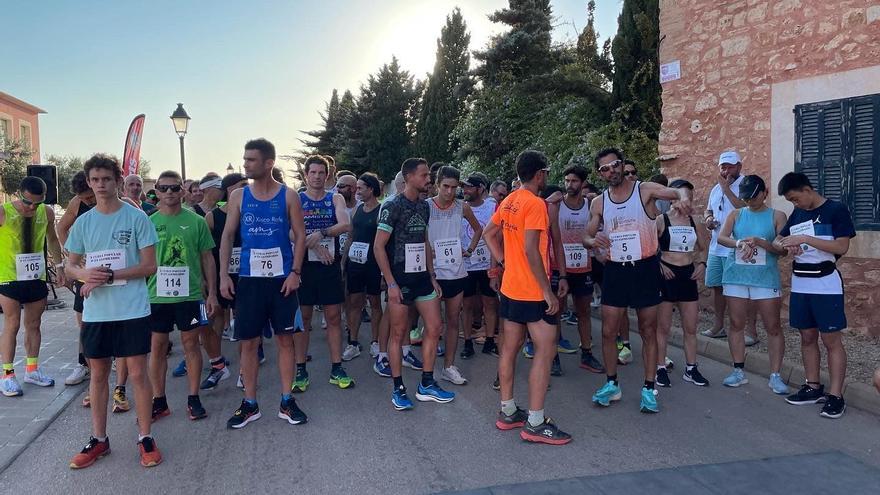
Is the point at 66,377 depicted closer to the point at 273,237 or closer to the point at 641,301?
the point at 273,237

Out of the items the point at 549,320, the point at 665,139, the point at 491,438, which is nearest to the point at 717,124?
the point at 665,139

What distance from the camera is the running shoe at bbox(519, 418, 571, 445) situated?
14.1 ft

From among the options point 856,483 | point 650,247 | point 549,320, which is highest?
point 650,247

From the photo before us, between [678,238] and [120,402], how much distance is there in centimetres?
513

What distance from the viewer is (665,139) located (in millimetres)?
9320

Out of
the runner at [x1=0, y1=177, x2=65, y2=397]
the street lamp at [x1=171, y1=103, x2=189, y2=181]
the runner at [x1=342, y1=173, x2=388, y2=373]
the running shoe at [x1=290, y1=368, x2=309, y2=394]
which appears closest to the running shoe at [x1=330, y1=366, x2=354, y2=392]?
the running shoe at [x1=290, y1=368, x2=309, y2=394]

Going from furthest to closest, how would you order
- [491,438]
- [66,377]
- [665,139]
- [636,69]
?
[636,69]
[665,139]
[66,377]
[491,438]

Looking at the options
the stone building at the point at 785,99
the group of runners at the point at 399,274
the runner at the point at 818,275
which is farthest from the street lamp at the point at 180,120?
the runner at the point at 818,275

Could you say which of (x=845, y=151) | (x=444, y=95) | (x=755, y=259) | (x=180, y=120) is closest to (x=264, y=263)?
(x=755, y=259)

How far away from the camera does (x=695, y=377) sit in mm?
5754

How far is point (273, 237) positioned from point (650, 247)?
Answer: 2.98 meters

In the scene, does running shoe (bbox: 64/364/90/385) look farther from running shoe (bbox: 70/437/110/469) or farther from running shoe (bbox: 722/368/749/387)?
running shoe (bbox: 722/368/749/387)

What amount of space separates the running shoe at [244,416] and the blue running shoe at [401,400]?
1.10 m

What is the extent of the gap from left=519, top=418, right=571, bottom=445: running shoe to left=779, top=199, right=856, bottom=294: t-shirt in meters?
2.41
